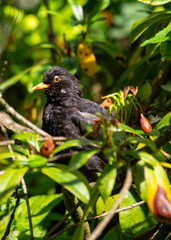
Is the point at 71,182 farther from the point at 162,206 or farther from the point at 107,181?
the point at 162,206

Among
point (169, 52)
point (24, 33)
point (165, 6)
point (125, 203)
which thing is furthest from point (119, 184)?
point (24, 33)

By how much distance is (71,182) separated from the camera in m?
1.46

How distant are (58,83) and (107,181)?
189 centimetres

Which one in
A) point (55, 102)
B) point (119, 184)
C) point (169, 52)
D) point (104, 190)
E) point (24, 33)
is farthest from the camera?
point (24, 33)

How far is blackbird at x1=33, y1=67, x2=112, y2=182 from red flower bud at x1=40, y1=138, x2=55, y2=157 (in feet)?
3.61

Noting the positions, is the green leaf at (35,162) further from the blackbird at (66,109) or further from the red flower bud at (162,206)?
the blackbird at (66,109)

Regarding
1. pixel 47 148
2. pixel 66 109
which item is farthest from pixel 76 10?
pixel 47 148

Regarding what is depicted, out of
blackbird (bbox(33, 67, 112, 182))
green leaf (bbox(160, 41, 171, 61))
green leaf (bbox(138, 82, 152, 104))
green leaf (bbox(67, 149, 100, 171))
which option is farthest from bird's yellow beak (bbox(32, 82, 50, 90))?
green leaf (bbox(67, 149, 100, 171))

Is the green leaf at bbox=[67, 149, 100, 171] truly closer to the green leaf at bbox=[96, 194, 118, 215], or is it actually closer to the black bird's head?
the green leaf at bbox=[96, 194, 118, 215]

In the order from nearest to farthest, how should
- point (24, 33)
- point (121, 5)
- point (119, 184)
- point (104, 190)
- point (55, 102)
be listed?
point (104, 190)
point (119, 184)
point (55, 102)
point (121, 5)
point (24, 33)

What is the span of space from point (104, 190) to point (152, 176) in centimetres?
20

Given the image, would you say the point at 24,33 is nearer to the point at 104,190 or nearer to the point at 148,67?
the point at 148,67

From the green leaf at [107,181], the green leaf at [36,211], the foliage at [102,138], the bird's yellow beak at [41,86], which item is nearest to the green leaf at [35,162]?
the foliage at [102,138]

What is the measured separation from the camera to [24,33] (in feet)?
16.1
